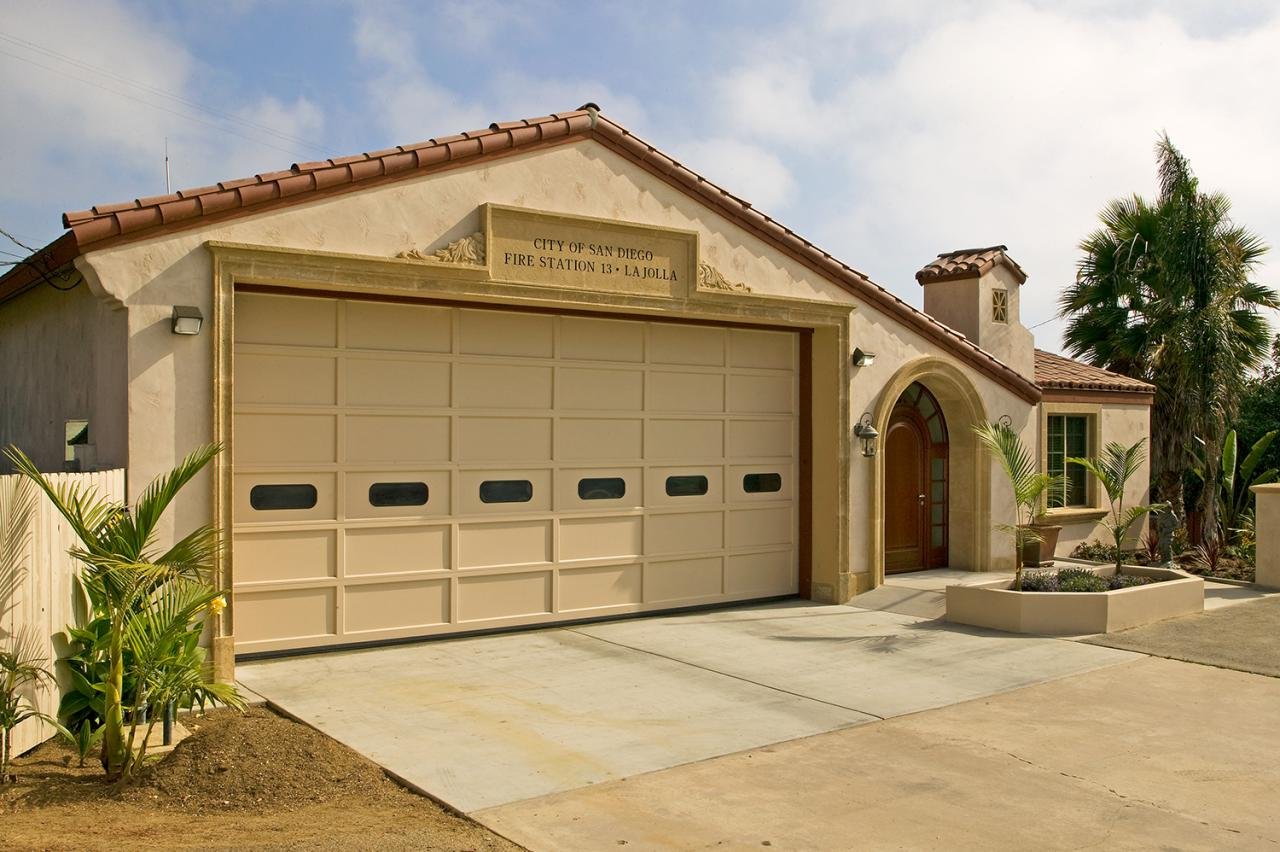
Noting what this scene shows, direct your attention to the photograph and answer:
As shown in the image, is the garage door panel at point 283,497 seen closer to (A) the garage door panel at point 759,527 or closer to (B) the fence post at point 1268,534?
(A) the garage door panel at point 759,527

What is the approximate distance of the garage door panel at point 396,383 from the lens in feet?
31.5

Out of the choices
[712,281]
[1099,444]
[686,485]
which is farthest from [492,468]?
[1099,444]

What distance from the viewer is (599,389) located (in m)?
11.1

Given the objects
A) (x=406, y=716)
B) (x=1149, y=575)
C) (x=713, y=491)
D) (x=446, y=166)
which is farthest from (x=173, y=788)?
(x=1149, y=575)

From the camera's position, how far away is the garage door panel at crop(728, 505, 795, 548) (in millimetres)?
12133

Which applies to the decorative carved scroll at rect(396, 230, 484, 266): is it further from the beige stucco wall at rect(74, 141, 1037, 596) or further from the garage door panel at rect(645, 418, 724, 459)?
the garage door panel at rect(645, 418, 724, 459)

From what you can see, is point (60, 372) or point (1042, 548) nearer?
point (60, 372)

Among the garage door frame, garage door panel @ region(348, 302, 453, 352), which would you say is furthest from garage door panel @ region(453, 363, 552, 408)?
the garage door frame

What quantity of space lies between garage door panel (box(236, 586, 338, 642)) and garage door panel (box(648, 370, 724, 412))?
3910mm

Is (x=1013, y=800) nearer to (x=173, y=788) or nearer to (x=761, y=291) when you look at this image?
(x=173, y=788)

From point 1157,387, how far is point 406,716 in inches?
592

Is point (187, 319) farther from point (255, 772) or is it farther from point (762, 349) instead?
point (762, 349)

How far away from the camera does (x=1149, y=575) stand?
1193cm

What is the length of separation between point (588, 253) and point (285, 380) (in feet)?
9.94
